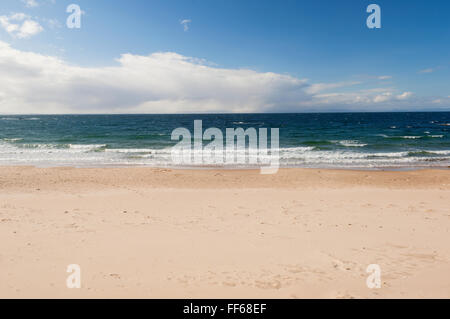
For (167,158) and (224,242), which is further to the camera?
(167,158)

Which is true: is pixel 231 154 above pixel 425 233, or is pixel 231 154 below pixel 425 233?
above

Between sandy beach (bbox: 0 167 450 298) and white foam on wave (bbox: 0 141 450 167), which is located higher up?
white foam on wave (bbox: 0 141 450 167)

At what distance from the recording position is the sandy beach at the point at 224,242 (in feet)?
13.5

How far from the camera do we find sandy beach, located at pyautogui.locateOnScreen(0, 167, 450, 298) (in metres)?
4.13

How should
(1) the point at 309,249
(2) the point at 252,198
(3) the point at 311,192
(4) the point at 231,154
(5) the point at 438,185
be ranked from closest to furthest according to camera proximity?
(1) the point at 309,249, (2) the point at 252,198, (3) the point at 311,192, (5) the point at 438,185, (4) the point at 231,154

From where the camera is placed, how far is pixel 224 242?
225 inches

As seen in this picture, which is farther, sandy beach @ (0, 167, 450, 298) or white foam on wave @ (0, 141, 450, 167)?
white foam on wave @ (0, 141, 450, 167)

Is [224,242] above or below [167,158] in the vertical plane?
below

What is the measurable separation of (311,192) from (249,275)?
7141mm
